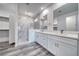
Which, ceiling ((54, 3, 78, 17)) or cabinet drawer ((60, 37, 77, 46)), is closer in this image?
cabinet drawer ((60, 37, 77, 46))

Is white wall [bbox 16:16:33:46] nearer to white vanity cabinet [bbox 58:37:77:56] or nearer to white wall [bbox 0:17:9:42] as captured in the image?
white wall [bbox 0:17:9:42]

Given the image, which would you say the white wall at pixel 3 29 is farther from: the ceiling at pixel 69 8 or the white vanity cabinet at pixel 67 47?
the white vanity cabinet at pixel 67 47

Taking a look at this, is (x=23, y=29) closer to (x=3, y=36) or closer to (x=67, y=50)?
(x=3, y=36)

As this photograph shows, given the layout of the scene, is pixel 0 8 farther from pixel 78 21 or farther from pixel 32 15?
pixel 78 21

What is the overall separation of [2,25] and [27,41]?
171 cm

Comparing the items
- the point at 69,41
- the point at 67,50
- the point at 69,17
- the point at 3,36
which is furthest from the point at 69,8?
the point at 3,36

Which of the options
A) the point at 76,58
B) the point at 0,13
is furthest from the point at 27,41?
the point at 76,58

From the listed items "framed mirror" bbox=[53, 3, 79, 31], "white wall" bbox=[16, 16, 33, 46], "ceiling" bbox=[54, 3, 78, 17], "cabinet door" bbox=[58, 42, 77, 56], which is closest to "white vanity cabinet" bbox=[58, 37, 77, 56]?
"cabinet door" bbox=[58, 42, 77, 56]

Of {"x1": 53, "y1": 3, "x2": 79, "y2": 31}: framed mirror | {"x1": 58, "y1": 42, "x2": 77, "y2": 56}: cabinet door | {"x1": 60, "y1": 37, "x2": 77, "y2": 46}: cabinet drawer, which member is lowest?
{"x1": 58, "y1": 42, "x2": 77, "y2": 56}: cabinet door

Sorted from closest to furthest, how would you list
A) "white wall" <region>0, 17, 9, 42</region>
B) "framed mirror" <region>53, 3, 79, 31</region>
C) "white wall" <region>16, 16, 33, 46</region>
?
"framed mirror" <region>53, 3, 79, 31</region> < "white wall" <region>16, 16, 33, 46</region> < "white wall" <region>0, 17, 9, 42</region>

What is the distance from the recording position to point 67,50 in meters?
1.37

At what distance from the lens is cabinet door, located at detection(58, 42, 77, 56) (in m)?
1.23

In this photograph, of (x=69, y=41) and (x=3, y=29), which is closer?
(x=69, y=41)

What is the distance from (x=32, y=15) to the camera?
9.11 feet
